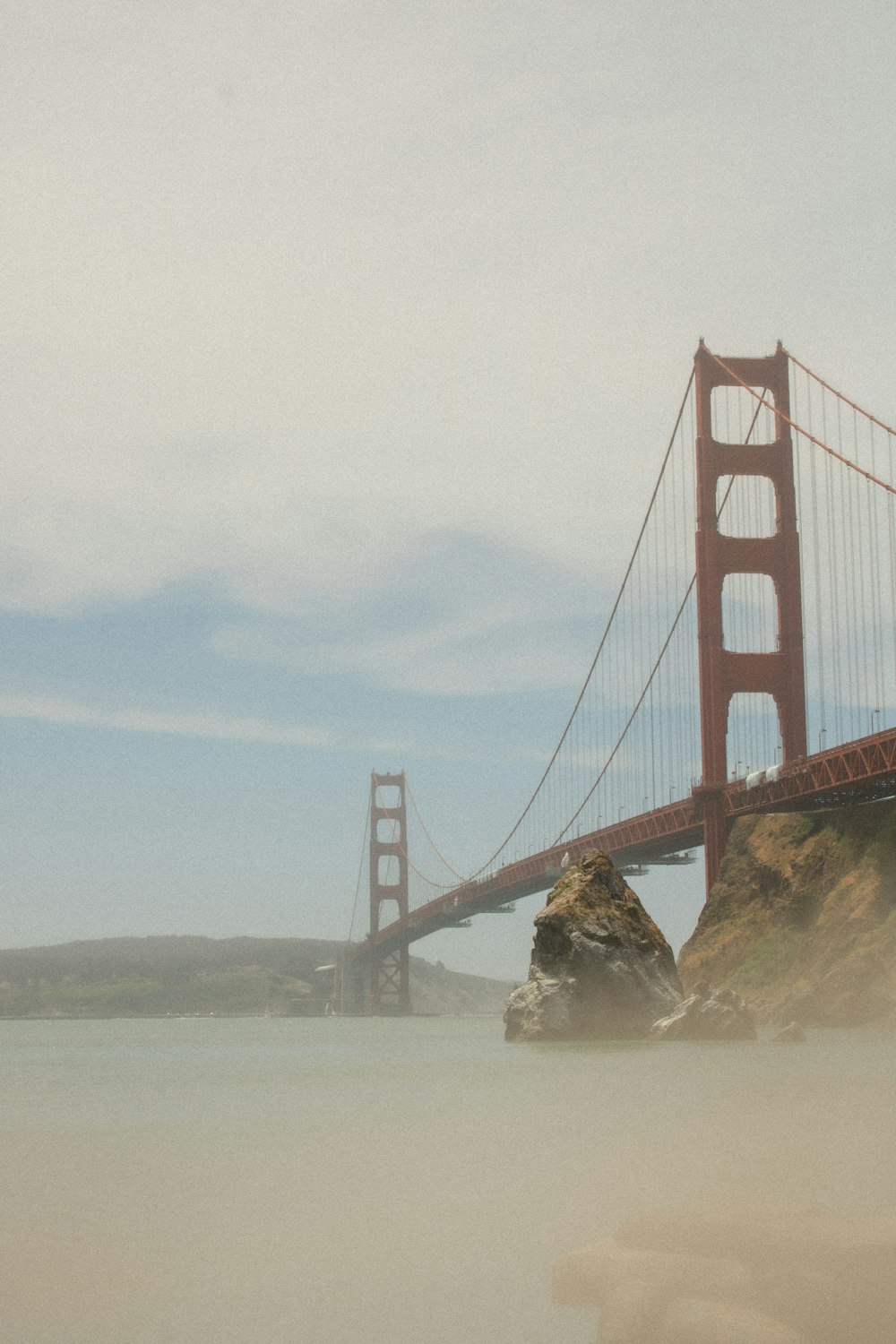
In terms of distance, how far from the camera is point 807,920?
4212 centimetres

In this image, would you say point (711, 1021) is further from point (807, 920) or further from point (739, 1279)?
point (739, 1279)

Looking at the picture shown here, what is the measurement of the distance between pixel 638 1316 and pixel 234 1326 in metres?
1.69

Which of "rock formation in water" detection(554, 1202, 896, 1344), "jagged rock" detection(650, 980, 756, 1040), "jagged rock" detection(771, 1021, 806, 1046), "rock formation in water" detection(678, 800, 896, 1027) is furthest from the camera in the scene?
"rock formation in water" detection(678, 800, 896, 1027)

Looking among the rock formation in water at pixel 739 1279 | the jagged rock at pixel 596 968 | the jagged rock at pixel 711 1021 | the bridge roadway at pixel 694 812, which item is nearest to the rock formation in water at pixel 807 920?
the bridge roadway at pixel 694 812

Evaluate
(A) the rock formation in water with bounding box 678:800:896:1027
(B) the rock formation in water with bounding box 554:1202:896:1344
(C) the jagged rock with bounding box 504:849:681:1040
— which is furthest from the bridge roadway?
(B) the rock formation in water with bounding box 554:1202:896:1344

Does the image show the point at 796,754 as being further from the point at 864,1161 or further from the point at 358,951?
the point at 358,951

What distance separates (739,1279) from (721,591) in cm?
4571

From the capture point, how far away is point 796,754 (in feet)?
160

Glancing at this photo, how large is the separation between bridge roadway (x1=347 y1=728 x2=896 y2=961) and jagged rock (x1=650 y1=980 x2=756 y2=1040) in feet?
39.4

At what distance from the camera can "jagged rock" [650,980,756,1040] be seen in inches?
1089

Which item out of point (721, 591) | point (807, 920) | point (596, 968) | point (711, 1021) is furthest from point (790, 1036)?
point (721, 591)

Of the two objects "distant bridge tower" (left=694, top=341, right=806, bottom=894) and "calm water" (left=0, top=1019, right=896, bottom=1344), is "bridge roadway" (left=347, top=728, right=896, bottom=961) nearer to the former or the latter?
"distant bridge tower" (left=694, top=341, right=806, bottom=894)

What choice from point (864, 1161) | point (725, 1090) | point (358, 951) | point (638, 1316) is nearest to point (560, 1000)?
point (725, 1090)

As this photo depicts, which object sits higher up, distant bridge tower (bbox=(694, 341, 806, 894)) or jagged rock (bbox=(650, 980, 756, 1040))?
distant bridge tower (bbox=(694, 341, 806, 894))
